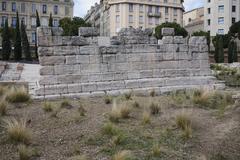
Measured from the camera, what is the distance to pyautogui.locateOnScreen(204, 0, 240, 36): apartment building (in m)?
74.6

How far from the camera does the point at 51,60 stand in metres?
13.7

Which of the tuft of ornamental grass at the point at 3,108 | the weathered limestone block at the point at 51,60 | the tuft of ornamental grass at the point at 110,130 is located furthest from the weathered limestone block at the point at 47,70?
the tuft of ornamental grass at the point at 110,130

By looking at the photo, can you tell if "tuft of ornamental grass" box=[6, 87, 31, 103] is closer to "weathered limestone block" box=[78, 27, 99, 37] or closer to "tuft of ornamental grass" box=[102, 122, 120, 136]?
"weathered limestone block" box=[78, 27, 99, 37]

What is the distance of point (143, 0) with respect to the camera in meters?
82.4

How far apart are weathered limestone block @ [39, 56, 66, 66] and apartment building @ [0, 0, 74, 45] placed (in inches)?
2719

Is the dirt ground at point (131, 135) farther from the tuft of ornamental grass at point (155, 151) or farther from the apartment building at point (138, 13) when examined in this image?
the apartment building at point (138, 13)

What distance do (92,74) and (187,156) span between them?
21.9 feet

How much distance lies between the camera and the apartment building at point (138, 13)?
80438 millimetres

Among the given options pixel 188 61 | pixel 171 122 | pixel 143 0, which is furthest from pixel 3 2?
pixel 171 122

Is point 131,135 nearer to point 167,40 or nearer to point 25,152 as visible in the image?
point 25,152

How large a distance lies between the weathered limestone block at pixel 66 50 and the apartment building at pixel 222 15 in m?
64.4

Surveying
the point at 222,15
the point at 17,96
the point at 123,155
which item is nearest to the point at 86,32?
the point at 17,96

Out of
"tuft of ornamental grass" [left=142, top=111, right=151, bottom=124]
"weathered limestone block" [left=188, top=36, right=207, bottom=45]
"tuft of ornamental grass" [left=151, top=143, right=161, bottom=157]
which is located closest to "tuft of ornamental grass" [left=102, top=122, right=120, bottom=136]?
"tuft of ornamental grass" [left=142, top=111, right=151, bottom=124]

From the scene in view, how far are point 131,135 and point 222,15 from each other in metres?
70.1
